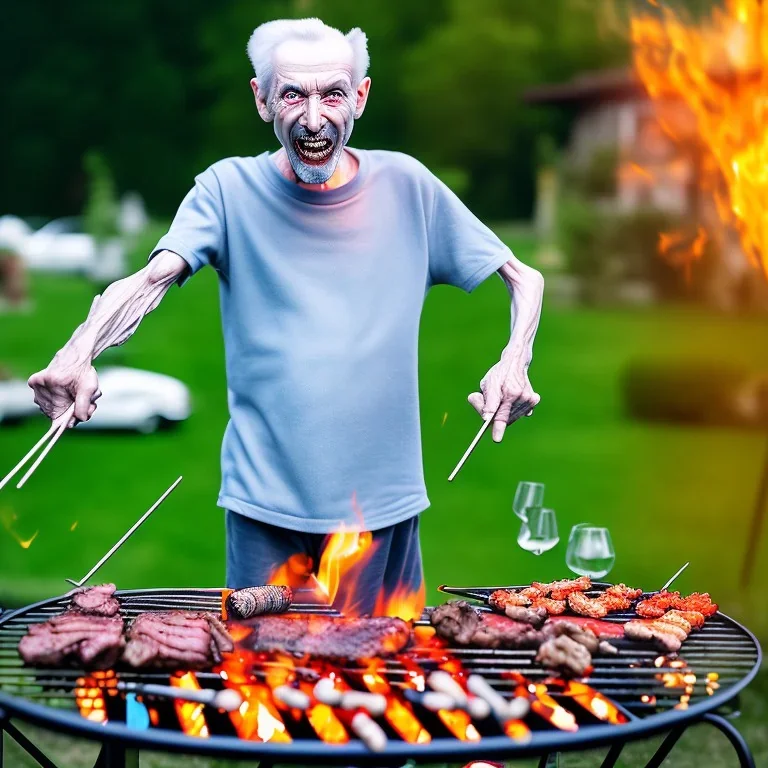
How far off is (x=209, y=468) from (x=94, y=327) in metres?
6.14

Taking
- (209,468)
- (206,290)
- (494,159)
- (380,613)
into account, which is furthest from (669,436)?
(380,613)

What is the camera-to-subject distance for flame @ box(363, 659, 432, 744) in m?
2.20

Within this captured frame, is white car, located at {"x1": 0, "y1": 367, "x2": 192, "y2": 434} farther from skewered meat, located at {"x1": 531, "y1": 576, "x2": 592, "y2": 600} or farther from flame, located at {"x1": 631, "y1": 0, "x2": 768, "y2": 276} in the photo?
skewered meat, located at {"x1": 531, "y1": 576, "x2": 592, "y2": 600}

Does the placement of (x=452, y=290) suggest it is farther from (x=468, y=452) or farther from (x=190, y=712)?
(x=190, y=712)

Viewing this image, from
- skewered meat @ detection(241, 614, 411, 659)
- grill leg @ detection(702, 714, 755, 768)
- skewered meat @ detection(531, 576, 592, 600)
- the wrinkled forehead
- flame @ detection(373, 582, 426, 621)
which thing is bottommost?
flame @ detection(373, 582, 426, 621)

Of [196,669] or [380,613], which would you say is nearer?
[196,669]

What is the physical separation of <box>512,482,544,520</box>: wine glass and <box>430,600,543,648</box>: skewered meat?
2.54 feet

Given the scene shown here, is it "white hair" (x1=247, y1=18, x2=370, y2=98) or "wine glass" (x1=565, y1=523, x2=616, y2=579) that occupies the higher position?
"white hair" (x1=247, y1=18, x2=370, y2=98)

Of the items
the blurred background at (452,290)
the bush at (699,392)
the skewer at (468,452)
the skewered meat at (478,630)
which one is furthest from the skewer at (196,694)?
the bush at (699,392)

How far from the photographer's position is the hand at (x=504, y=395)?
296 centimetres

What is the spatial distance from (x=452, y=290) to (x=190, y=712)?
24.5ft

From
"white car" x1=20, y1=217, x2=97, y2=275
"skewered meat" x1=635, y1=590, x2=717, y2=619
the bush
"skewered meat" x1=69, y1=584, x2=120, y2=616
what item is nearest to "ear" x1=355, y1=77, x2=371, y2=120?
"skewered meat" x1=69, y1=584, x2=120, y2=616

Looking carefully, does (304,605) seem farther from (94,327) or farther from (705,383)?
(705,383)

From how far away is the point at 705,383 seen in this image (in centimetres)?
869
